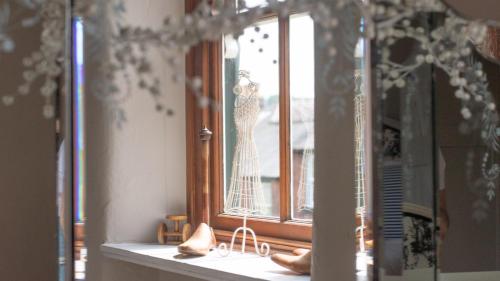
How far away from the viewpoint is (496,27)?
70 centimetres

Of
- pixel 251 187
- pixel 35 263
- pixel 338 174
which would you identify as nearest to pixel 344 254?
pixel 338 174

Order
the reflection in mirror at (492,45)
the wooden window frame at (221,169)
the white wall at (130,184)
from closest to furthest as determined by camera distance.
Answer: the reflection in mirror at (492,45) < the wooden window frame at (221,169) < the white wall at (130,184)

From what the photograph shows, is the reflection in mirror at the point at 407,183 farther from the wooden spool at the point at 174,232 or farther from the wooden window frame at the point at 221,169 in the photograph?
the wooden spool at the point at 174,232

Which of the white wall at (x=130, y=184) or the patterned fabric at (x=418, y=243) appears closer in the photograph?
the patterned fabric at (x=418, y=243)

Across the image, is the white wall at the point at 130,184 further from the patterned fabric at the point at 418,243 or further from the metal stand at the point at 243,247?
the patterned fabric at the point at 418,243

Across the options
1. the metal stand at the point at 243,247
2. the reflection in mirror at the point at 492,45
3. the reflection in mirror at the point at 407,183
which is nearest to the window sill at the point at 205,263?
the metal stand at the point at 243,247

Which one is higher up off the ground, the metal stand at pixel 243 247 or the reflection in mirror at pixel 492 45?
the reflection in mirror at pixel 492 45

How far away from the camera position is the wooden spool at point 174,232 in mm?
1488

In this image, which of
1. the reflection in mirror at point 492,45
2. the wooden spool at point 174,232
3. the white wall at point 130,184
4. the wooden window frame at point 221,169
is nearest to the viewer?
the reflection in mirror at point 492,45

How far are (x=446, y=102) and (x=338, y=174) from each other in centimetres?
24

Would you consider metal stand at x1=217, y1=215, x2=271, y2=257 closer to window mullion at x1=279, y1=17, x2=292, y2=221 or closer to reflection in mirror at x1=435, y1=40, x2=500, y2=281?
window mullion at x1=279, y1=17, x2=292, y2=221

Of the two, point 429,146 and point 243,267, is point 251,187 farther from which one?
point 429,146

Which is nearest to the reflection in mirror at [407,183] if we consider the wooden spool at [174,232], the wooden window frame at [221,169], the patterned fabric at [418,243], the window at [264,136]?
the patterned fabric at [418,243]

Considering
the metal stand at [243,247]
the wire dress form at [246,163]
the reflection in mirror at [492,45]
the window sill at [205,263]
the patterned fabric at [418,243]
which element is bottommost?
the window sill at [205,263]
